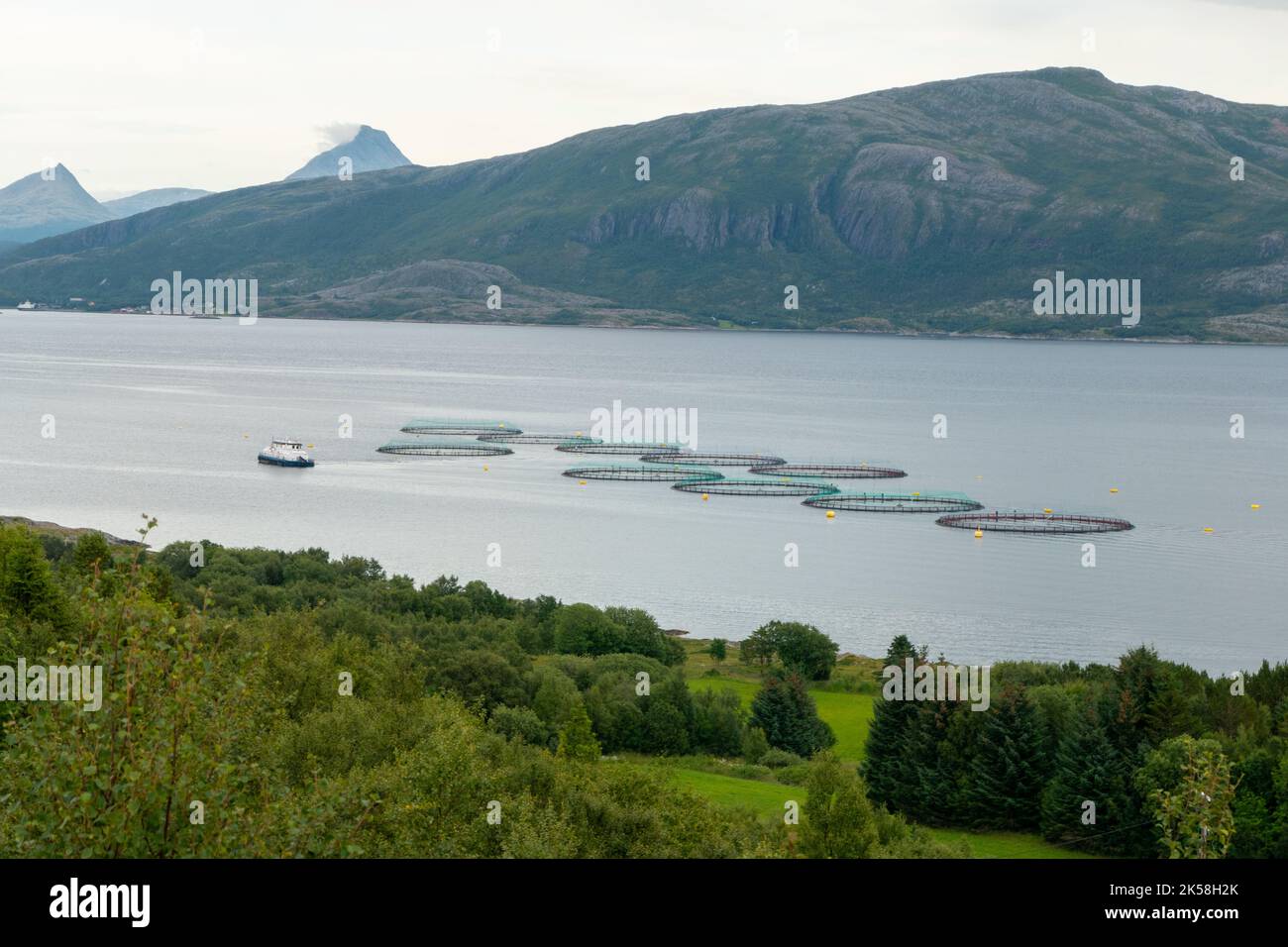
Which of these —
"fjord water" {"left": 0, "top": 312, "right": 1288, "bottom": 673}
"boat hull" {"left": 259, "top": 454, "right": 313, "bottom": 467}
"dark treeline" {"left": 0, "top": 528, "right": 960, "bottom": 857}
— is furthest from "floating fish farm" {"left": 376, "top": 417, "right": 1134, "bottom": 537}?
"dark treeline" {"left": 0, "top": 528, "right": 960, "bottom": 857}

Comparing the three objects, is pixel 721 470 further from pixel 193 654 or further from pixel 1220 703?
pixel 193 654

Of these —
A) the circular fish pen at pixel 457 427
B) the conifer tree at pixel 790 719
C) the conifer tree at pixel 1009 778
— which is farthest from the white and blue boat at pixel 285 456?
the conifer tree at pixel 1009 778

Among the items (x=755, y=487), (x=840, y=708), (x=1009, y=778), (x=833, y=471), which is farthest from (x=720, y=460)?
(x=1009, y=778)

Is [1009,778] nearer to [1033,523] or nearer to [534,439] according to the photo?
[1033,523]

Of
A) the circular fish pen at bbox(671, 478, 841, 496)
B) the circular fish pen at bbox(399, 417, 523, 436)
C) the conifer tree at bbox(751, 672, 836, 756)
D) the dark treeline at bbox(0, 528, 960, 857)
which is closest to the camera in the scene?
the dark treeline at bbox(0, 528, 960, 857)

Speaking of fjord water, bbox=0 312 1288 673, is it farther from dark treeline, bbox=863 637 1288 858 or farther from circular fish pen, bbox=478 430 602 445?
dark treeline, bbox=863 637 1288 858

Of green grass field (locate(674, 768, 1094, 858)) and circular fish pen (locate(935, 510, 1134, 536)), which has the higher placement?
circular fish pen (locate(935, 510, 1134, 536))
